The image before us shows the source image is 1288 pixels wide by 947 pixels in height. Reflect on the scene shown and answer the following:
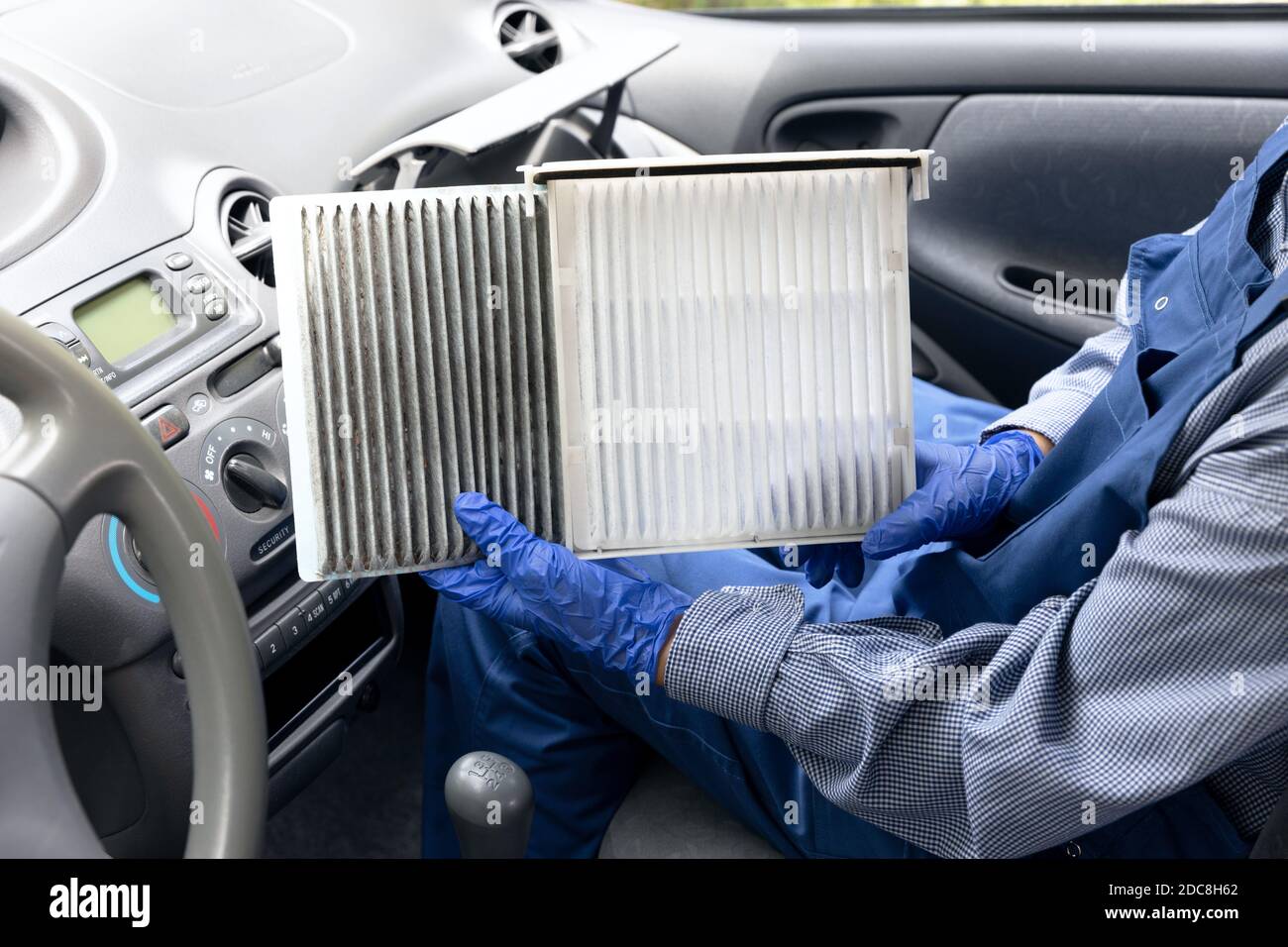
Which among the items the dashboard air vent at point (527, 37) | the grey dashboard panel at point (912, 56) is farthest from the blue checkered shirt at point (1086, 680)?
the dashboard air vent at point (527, 37)

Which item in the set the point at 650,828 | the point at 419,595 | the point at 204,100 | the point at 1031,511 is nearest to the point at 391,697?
the point at 419,595

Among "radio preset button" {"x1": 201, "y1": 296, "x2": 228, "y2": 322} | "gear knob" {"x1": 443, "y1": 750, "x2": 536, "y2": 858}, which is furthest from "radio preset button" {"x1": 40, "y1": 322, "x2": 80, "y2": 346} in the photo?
"gear knob" {"x1": 443, "y1": 750, "x2": 536, "y2": 858}

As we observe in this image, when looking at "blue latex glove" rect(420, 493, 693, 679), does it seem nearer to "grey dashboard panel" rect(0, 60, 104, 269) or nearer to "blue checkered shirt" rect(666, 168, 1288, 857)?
"blue checkered shirt" rect(666, 168, 1288, 857)

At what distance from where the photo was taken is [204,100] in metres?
1.28

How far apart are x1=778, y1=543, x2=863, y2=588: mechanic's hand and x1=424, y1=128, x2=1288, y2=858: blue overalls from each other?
0.04m

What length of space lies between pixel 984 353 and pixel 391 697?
1043 millimetres

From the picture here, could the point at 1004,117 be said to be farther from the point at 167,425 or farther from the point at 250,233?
the point at 167,425

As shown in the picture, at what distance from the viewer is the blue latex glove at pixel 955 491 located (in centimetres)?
104

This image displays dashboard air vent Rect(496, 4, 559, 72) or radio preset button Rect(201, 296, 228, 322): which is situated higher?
dashboard air vent Rect(496, 4, 559, 72)

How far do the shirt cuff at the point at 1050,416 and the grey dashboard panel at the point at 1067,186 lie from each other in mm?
498

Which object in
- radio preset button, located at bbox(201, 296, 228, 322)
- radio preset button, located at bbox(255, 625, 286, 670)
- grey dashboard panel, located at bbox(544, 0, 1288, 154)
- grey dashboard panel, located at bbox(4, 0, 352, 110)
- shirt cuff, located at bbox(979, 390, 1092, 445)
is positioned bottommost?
radio preset button, located at bbox(255, 625, 286, 670)

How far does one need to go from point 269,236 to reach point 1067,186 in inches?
45.4

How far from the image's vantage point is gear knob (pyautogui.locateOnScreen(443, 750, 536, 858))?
3.43ft

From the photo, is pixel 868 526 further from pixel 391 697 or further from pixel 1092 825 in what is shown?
pixel 391 697
